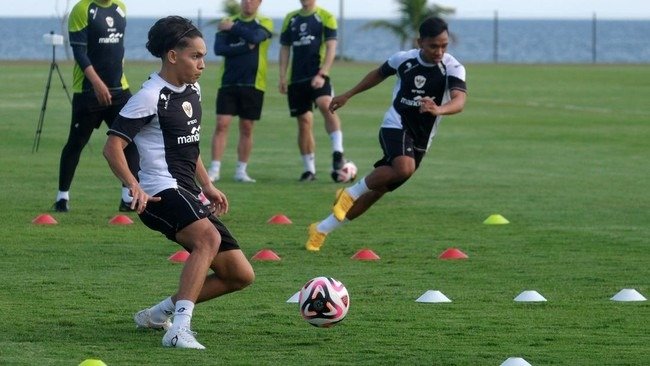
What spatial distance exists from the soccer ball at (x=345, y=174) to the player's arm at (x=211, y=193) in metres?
9.74

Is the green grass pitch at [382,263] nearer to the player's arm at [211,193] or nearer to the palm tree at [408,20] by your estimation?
the player's arm at [211,193]

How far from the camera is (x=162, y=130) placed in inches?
337

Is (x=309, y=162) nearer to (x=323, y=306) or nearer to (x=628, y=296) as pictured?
(x=628, y=296)

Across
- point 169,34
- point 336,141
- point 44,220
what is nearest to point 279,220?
point 44,220

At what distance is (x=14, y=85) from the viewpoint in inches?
1572

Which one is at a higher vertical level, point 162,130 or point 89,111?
point 162,130

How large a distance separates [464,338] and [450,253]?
11.7 feet

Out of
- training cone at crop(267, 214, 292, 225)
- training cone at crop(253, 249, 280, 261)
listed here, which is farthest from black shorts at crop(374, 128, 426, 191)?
training cone at crop(267, 214, 292, 225)

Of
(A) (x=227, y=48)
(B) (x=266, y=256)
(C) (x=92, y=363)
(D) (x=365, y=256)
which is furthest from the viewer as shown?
(A) (x=227, y=48)

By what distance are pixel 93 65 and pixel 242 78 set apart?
398 centimetres

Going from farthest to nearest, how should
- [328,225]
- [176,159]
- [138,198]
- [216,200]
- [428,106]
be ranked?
[328,225], [428,106], [216,200], [176,159], [138,198]

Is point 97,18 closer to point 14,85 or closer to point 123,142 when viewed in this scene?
point 123,142

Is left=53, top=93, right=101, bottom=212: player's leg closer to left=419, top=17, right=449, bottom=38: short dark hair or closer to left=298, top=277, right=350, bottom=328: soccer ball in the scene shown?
left=419, top=17, right=449, bottom=38: short dark hair

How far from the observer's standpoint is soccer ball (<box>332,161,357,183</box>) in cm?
1862
